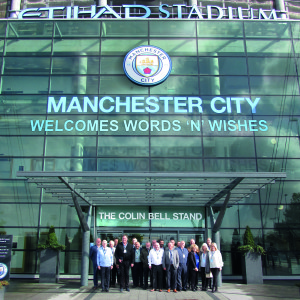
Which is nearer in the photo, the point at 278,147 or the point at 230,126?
the point at 278,147

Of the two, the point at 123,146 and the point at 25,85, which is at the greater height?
the point at 25,85

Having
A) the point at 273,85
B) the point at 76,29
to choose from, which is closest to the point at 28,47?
the point at 76,29

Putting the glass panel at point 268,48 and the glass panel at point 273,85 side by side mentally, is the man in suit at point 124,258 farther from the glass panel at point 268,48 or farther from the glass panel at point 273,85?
the glass panel at point 268,48

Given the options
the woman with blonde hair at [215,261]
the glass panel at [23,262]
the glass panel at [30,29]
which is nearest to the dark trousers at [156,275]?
the woman with blonde hair at [215,261]

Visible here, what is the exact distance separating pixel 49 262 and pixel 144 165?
6030 mm

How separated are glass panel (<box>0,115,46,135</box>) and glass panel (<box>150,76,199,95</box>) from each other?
19.8 feet

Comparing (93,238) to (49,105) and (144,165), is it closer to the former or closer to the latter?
(144,165)

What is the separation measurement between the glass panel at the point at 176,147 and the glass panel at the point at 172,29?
235 inches

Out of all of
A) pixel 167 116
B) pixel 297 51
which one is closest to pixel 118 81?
pixel 167 116

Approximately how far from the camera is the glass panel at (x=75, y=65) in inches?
734

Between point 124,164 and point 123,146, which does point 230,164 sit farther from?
point 123,146

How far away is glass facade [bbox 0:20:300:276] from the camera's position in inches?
651

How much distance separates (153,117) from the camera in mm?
17828

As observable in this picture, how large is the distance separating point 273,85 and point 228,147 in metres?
4.27
